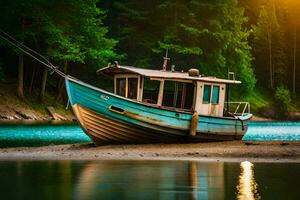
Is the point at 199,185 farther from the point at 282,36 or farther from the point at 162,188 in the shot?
the point at 282,36

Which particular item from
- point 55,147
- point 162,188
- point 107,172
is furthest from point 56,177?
point 55,147

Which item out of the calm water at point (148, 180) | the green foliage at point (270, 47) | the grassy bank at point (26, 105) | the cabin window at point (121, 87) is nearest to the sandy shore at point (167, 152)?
the calm water at point (148, 180)

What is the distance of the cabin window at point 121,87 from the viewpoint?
2972 centimetres

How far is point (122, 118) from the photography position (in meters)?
28.5

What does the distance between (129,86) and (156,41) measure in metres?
37.6

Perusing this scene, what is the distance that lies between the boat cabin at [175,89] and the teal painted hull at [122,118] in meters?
0.56

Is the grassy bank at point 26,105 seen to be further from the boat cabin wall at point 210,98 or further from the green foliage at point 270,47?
the green foliage at point 270,47

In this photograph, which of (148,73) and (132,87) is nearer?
(148,73)

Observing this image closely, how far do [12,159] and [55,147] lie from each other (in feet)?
16.1

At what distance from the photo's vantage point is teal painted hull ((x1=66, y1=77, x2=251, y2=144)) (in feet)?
92.5

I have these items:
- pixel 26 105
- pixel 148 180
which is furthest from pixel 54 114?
pixel 148 180

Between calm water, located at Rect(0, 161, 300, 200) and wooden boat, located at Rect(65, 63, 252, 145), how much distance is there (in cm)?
589

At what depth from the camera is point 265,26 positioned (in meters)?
82.8

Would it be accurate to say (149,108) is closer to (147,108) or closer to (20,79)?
(147,108)
